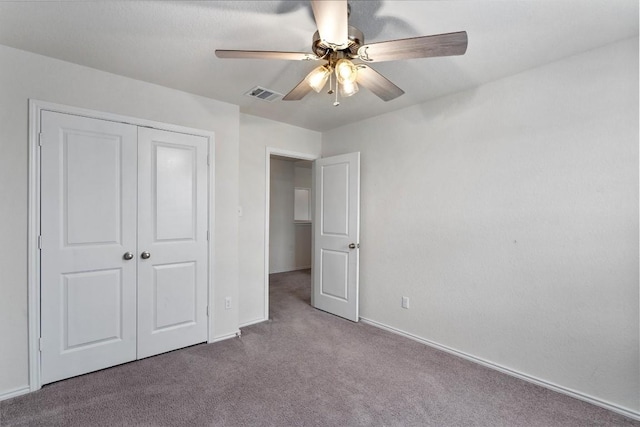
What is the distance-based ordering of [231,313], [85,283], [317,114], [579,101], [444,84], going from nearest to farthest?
[579,101]
[85,283]
[444,84]
[231,313]
[317,114]

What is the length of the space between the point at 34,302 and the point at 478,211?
3533 mm

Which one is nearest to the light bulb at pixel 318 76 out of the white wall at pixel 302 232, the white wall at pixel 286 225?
the white wall at pixel 286 225

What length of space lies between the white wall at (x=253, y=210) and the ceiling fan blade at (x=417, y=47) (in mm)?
2133

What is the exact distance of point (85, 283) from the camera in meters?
2.32

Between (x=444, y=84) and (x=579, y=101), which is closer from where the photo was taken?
(x=579, y=101)

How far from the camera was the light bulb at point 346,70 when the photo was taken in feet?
5.47

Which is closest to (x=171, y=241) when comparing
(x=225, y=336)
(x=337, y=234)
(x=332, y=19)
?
(x=225, y=336)

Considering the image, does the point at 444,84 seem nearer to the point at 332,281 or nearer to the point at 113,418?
the point at 332,281

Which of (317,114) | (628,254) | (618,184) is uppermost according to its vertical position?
(317,114)

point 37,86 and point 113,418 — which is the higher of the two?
point 37,86

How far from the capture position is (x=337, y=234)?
3.71m

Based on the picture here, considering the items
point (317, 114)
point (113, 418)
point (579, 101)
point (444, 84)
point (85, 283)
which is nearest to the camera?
point (113, 418)

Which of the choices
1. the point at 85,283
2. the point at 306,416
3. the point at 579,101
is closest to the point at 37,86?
the point at 85,283

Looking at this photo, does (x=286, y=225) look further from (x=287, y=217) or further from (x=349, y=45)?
(x=349, y=45)
